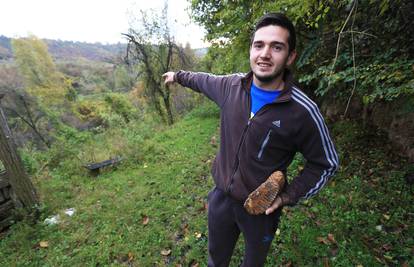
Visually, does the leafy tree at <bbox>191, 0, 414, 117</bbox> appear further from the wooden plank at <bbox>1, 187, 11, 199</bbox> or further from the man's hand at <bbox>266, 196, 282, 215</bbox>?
the wooden plank at <bbox>1, 187, 11, 199</bbox>

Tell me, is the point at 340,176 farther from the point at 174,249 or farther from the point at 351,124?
the point at 174,249

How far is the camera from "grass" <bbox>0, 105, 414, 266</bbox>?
9.52 feet

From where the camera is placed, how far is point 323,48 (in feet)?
12.6

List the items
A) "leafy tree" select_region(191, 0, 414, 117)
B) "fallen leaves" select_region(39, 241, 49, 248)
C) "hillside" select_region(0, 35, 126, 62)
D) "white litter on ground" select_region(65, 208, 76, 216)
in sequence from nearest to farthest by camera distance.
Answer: "leafy tree" select_region(191, 0, 414, 117) < "fallen leaves" select_region(39, 241, 49, 248) < "white litter on ground" select_region(65, 208, 76, 216) < "hillside" select_region(0, 35, 126, 62)

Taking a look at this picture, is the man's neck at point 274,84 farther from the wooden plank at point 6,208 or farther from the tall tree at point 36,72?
the tall tree at point 36,72

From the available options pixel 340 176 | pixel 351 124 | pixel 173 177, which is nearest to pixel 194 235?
pixel 173 177

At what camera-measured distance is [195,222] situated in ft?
12.1

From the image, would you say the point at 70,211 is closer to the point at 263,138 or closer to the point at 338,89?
the point at 263,138

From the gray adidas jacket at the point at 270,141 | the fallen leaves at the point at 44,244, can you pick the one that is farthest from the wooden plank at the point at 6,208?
the gray adidas jacket at the point at 270,141

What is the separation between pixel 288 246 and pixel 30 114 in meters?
24.8

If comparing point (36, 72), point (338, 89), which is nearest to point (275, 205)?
point (338, 89)

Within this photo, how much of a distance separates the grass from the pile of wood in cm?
23

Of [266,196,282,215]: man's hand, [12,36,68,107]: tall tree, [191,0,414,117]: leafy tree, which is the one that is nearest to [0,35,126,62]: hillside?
[12,36,68,107]: tall tree

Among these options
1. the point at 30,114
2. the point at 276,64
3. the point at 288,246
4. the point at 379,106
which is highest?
the point at 276,64
